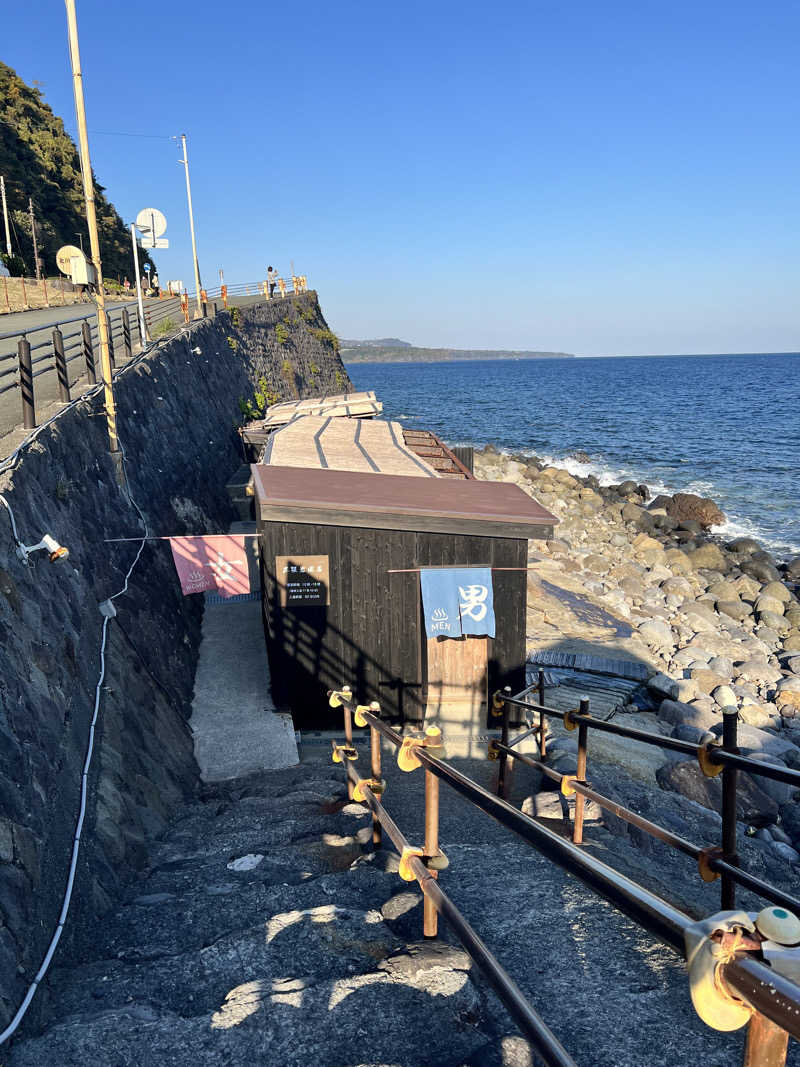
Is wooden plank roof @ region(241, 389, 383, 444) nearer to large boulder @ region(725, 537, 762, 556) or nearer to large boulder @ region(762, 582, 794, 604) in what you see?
large boulder @ region(762, 582, 794, 604)

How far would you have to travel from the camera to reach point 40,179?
175 feet

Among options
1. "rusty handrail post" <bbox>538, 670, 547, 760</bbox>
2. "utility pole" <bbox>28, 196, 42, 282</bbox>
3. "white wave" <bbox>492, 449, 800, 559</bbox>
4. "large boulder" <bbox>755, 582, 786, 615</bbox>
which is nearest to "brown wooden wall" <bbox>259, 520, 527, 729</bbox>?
"rusty handrail post" <bbox>538, 670, 547, 760</bbox>

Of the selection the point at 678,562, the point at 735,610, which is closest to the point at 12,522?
the point at 735,610

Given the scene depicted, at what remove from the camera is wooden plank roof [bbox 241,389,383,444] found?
21.8 m

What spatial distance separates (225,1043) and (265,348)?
35703mm

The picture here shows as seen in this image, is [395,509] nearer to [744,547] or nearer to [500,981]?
[500,981]

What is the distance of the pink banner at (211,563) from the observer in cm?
1071

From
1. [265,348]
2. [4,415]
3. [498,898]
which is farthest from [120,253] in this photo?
[498,898]

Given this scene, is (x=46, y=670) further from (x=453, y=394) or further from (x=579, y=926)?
(x=453, y=394)

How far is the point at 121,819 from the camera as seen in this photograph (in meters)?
6.35

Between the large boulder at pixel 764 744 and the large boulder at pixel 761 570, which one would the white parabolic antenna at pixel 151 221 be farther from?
the large boulder at pixel 761 570

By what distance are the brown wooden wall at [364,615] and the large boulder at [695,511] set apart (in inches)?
1071

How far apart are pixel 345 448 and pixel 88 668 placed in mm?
9201

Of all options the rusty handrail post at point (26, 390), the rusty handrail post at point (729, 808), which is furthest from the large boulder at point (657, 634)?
the rusty handrail post at point (26, 390)
